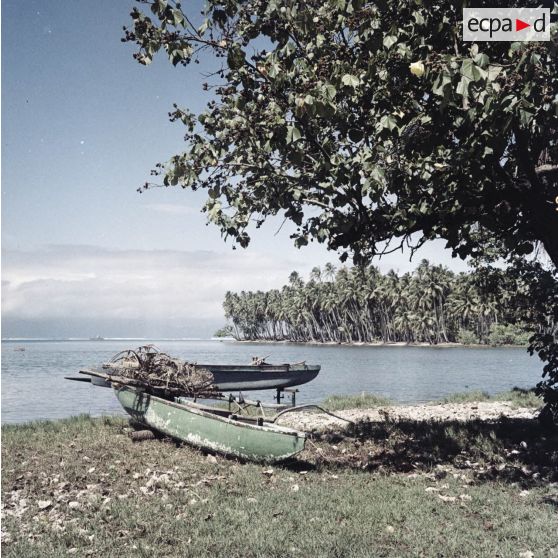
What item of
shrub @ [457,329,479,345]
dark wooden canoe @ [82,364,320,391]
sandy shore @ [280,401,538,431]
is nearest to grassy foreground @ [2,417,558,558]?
sandy shore @ [280,401,538,431]

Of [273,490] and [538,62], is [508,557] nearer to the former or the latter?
[273,490]

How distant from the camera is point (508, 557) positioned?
20.7ft

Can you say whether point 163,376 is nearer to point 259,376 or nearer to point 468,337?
point 259,376

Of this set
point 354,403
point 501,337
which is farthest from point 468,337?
point 354,403

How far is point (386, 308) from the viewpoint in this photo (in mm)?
125812

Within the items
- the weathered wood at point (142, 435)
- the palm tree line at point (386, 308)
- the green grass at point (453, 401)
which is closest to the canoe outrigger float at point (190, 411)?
the weathered wood at point (142, 435)

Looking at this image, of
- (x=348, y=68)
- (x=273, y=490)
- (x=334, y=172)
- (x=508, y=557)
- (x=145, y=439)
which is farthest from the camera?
(x=145, y=439)

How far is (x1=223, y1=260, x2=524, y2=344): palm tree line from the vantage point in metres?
108

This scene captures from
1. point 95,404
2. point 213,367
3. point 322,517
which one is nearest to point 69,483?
point 322,517

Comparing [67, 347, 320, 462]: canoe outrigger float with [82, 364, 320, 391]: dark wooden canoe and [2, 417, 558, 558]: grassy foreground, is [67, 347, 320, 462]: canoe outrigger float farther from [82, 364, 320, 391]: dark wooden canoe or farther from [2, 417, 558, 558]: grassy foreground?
[82, 364, 320, 391]: dark wooden canoe

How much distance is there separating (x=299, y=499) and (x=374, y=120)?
6767mm

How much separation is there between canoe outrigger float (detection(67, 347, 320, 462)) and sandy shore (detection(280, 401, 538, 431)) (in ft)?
7.51

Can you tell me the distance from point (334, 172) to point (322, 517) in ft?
18.1

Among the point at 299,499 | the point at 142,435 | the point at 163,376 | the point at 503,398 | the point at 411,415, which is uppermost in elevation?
the point at 163,376
